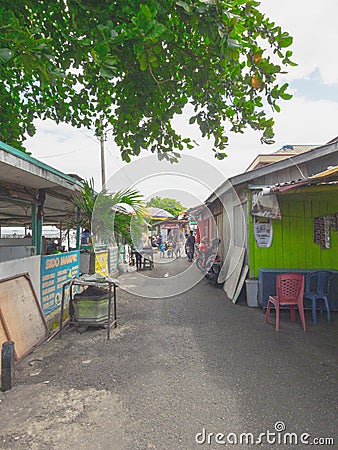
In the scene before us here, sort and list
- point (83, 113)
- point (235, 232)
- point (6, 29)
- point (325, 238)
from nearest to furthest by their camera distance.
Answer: point (6, 29) < point (83, 113) < point (325, 238) < point (235, 232)

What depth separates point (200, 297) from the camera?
315 inches

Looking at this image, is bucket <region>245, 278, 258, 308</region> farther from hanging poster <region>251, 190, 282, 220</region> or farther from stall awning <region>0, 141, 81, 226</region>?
stall awning <region>0, 141, 81, 226</region>

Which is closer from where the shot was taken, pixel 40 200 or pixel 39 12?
pixel 39 12

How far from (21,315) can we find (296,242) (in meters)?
5.24

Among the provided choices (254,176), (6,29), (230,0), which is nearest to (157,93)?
(230,0)

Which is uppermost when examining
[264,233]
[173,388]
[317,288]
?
[264,233]

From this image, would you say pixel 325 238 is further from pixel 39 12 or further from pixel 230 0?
pixel 39 12

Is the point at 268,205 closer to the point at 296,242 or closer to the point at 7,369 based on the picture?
the point at 296,242

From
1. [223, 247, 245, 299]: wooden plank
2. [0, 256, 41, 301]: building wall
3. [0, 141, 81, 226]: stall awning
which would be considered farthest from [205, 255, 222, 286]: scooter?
[0, 256, 41, 301]: building wall

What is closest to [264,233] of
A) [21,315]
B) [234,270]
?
[234,270]

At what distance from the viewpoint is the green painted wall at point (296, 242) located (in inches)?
255

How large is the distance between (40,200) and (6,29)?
11.7 ft

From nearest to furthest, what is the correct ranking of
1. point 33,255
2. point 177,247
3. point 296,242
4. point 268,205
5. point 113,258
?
point 33,255 < point 268,205 < point 296,242 < point 113,258 < point 177,247

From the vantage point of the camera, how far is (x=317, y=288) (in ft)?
18.5
